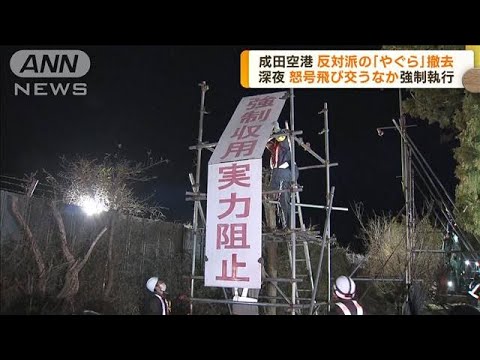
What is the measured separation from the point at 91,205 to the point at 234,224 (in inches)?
107

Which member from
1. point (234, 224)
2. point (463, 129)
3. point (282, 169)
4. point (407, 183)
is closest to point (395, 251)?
point (407, 183)

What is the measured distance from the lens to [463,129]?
741 cm

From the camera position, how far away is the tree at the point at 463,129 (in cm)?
706

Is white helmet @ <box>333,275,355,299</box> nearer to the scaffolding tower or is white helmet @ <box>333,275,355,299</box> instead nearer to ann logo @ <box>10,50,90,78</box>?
the scaffolding tower

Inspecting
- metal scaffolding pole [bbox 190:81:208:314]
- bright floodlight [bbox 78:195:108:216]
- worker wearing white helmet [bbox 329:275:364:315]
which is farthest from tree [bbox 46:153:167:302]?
worker wearing white helmet [bbox 329:275:364:315]

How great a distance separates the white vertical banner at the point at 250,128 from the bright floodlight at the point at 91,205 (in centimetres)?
222

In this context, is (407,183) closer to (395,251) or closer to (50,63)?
(395,251)

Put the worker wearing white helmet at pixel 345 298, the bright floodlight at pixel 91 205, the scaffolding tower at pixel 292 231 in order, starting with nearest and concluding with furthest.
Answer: the worker wearing white helmet at pixel 345 298, the scaffolding tower at pixel 292 231, the bright floodlight at pixel 91 205

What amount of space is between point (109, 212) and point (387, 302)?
17.0 feet

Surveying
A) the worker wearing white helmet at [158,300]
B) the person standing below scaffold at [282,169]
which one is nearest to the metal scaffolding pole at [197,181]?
the worker wearing white helmet at [158,300]

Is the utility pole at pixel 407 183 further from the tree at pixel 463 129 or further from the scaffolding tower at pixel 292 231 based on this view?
the scaffolding tower at pixel 292 231

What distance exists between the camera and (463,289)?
888 centimetres
